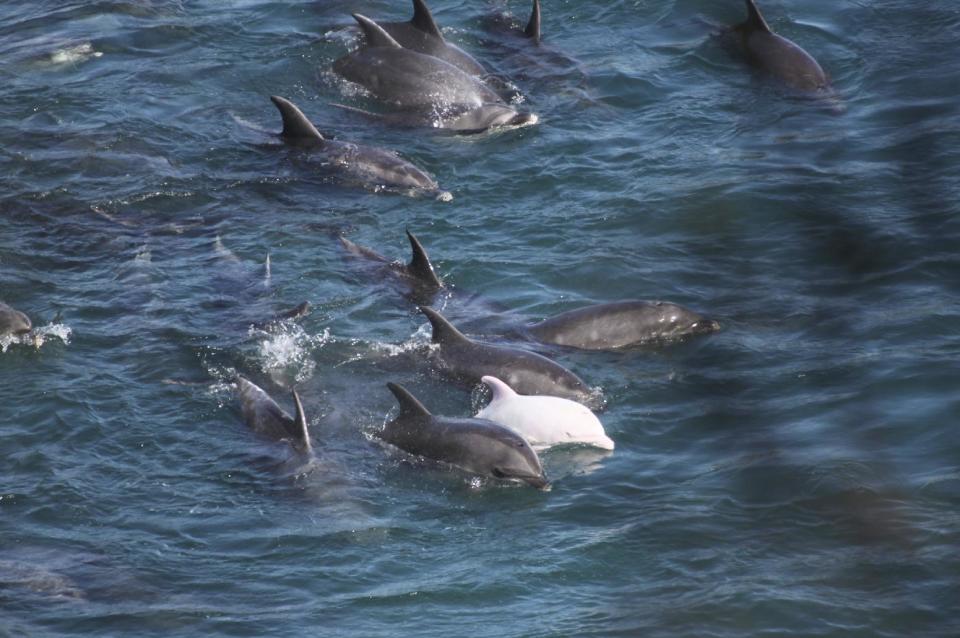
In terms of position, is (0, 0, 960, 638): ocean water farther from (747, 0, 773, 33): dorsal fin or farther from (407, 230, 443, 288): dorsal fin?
(747, 0, 773, 33): dorsal fin

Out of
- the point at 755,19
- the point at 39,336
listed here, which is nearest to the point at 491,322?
the point at 39,336

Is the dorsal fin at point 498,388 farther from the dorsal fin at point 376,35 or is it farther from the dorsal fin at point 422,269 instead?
the dorsal fin at point 376,35

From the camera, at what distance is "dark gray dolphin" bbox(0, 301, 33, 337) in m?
14.1

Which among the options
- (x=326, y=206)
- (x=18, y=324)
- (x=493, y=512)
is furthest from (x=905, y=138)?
(x=18, y=324)

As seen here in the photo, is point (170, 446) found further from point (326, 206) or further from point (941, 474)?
point (941, 474)

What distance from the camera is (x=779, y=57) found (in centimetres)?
1927

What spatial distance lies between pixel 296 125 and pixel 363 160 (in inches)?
39.9

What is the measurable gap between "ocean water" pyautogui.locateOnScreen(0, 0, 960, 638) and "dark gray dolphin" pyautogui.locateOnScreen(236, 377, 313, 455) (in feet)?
0.52

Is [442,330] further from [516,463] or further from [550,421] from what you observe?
[516,463]

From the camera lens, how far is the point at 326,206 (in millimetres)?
16656

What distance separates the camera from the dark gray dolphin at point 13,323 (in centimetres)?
1415

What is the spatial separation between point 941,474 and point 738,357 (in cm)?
254

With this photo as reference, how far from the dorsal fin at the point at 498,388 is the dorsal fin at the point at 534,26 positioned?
8.70m

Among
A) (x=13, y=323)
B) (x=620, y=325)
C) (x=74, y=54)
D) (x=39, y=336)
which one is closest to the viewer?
(x=620, y=325)
